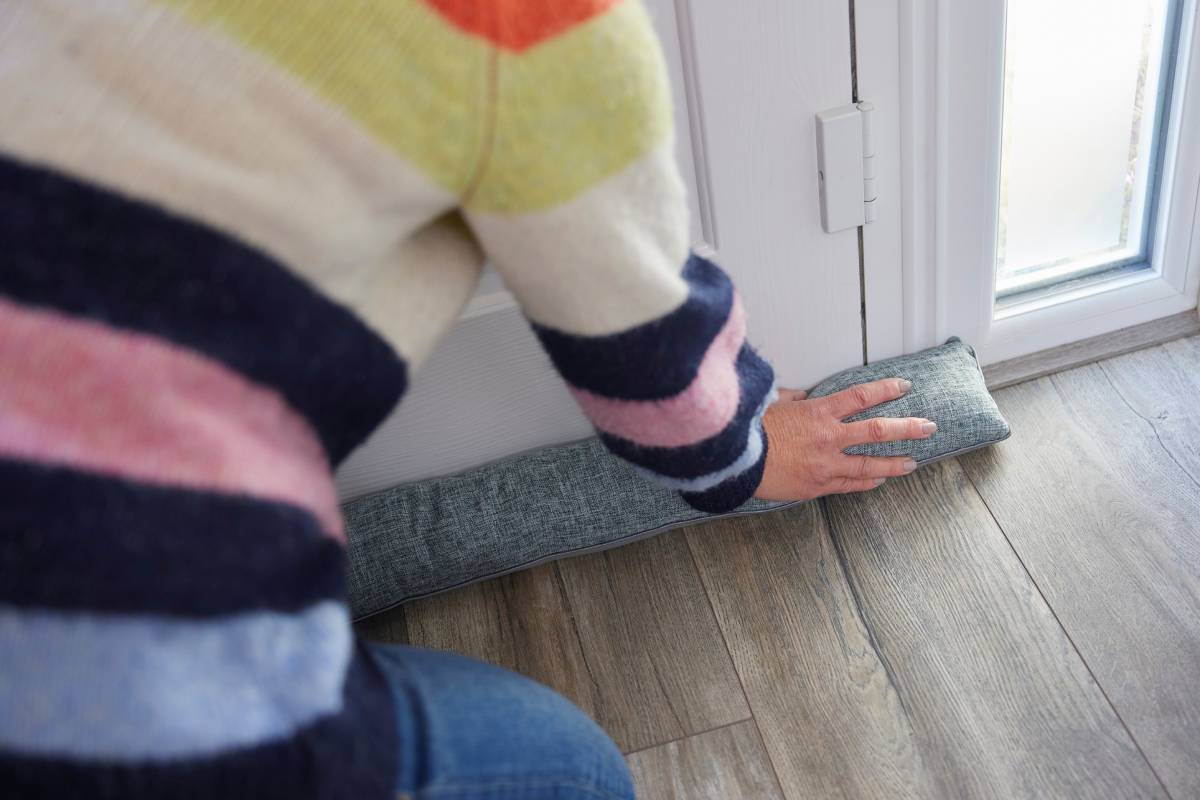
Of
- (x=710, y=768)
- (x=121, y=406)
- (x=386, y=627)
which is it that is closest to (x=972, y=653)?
(x=710, y=768)

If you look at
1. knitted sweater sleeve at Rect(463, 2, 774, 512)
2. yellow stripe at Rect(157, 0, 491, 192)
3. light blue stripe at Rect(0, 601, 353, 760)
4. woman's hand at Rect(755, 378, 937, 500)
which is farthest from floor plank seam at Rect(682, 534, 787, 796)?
yellow stripe at Rect(157, 0, 491, 192)

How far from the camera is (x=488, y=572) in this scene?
1128 mm

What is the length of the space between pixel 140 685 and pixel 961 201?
94 centimetres

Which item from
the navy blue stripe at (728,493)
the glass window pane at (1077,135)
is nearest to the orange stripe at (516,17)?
the navy blue stripe at (728,493)

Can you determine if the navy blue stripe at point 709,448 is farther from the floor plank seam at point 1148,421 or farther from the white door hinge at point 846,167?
the floor plank seam at point 1148,421

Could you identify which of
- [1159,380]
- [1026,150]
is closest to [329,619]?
[1026,150]

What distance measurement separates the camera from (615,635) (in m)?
1.07

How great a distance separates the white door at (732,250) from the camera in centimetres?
95

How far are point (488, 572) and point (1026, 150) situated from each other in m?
0.73

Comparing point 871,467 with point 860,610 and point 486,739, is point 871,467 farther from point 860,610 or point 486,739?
point 486,739

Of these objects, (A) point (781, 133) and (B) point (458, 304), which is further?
(A) point (781, 133)

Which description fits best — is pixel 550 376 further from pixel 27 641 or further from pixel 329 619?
pixel 27 641

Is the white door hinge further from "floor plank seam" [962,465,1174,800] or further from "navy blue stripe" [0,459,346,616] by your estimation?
"navy blue stripe" [0,459,346,616]

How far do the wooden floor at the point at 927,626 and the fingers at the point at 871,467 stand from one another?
0.14 ft
